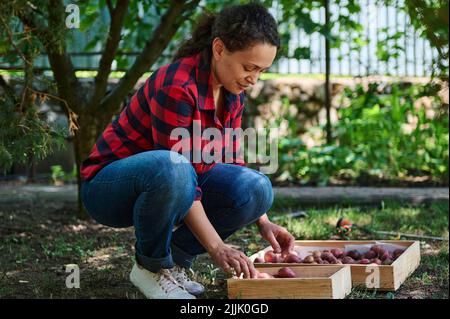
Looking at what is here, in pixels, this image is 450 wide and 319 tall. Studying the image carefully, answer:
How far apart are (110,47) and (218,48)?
186 centimetres

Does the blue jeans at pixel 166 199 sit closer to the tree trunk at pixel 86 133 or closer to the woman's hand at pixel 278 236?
the woman's hand at pixel 278 236

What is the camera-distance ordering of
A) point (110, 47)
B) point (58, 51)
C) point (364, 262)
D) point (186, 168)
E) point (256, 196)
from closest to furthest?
point (186, 168), point (256, 196), point (364, 262), point (58, 51), point (110, 47)

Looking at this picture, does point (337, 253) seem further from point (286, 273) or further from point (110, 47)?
point (110, 47)

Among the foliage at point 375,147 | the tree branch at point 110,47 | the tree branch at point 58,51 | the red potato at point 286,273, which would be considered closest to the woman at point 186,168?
the red potato at point 286,273

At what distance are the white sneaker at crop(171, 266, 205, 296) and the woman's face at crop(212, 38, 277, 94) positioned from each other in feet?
2.47

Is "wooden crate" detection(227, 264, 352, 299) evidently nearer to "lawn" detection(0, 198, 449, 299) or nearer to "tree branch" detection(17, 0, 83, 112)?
"lawn" detection(0, 198, 449, 299)

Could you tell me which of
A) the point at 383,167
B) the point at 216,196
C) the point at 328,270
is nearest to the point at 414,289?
the point at 328,270

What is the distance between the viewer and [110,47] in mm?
4570

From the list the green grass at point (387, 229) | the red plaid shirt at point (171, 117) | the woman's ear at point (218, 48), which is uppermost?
the woman's ear at point (218, 48)

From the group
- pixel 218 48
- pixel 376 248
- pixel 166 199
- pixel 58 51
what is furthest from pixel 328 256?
pixel 58 51

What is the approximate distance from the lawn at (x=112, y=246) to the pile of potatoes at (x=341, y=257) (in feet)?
0.44

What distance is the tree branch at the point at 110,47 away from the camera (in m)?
4.51

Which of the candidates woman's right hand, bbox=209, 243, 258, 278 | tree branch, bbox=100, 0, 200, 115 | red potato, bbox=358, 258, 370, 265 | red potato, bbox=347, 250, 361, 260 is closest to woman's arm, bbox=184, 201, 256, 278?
woman's right hand, bbox=209, 243, 258, 278

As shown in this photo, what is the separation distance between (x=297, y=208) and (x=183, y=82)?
279 cm
